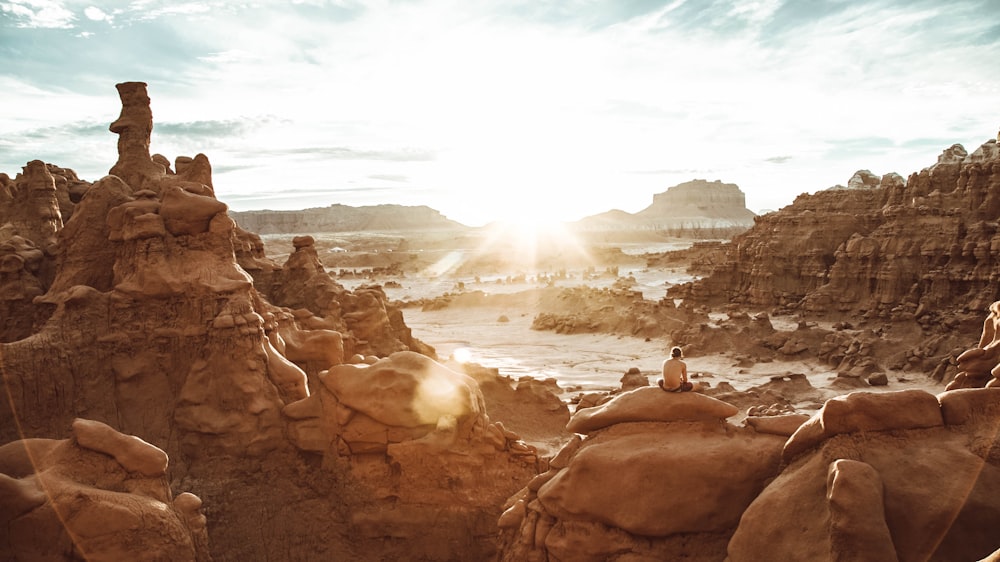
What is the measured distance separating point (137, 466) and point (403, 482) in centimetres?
314

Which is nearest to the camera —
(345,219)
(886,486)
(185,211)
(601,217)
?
(886,486)

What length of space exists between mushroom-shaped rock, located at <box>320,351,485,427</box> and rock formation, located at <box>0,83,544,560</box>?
0.02 m

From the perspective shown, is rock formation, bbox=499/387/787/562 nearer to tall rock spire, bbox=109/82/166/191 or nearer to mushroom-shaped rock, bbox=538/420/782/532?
mushroom-shaped rock, bbox=538/420/782/532

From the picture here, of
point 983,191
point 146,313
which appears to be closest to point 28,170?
point 146,313

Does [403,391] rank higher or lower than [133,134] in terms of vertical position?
lower

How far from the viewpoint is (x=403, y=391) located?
8680 mm

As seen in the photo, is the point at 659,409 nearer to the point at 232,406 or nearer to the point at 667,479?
the point at 667,479

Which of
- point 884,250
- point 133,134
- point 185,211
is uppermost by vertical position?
point 133,134

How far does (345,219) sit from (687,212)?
83660 mm

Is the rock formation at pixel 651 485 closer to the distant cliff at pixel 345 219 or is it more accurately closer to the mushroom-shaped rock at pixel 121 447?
the mushroom-shaped rock at pixel 121 447

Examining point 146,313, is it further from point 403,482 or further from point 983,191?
point 983,191

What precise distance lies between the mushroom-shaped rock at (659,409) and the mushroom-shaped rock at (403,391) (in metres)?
2.55

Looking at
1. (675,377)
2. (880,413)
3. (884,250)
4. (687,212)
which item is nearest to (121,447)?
(675,377)

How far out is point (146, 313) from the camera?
30.9ft
